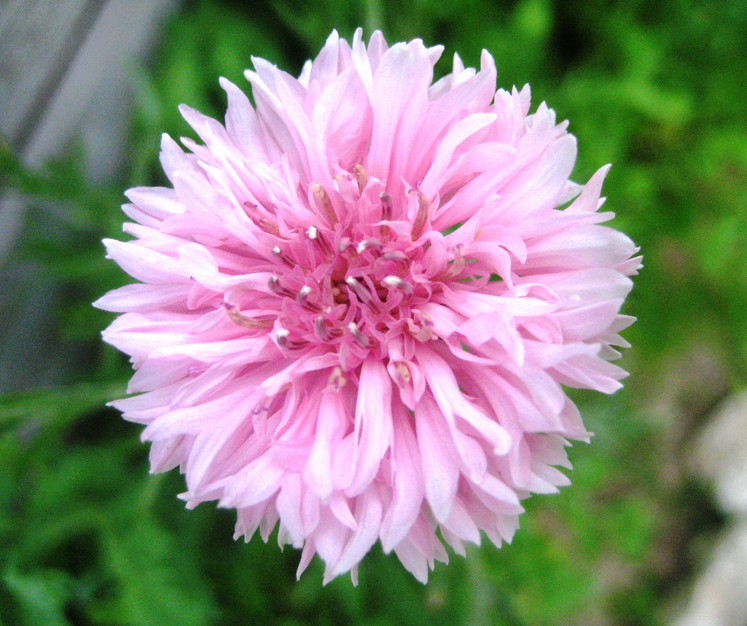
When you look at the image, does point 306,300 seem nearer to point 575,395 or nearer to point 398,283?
point 398,283

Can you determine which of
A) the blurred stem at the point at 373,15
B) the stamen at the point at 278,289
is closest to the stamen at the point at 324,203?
the stamen at the point at 278,289

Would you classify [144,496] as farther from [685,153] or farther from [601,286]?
[685,153]

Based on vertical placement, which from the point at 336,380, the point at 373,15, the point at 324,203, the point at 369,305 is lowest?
the point at 336,380

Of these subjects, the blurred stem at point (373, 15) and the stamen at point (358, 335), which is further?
the blurred stem at point (373, 15)

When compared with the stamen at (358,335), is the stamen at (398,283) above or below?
above

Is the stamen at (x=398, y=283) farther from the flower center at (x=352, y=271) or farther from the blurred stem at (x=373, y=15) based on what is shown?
the blurred stem at (x=373, y=15)

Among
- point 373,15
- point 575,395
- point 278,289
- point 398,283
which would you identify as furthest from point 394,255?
point 575,395

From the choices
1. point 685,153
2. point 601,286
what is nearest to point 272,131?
point 601,286
